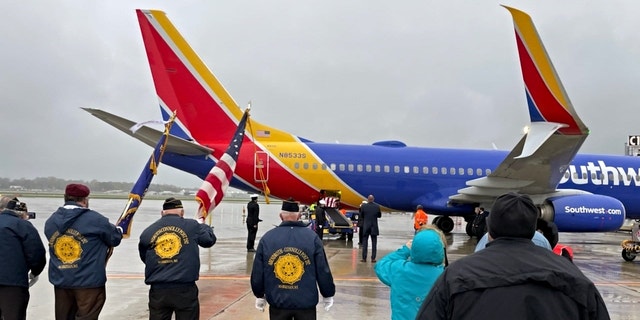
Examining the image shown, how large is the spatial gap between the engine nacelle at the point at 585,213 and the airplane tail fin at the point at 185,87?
10.1 metres

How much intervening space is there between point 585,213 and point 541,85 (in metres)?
4.43

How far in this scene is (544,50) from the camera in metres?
12.0

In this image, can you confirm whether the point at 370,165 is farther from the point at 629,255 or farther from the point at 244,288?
the point at 244,288

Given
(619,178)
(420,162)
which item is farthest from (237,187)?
(619,178)

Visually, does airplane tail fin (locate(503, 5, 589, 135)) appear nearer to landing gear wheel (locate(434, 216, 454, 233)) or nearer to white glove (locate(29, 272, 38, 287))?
landing gear wheel (locate(434, 216, 454, 233))

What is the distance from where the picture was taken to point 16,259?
494 centimetres

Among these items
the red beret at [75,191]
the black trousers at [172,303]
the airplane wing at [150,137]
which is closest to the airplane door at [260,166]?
the airplane wing at [150,137]

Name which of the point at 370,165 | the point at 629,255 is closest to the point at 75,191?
the point at 629,255

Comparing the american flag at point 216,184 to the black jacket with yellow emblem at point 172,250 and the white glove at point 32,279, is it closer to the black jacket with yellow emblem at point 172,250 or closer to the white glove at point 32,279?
the black jacket with yellow emblem at point 172,250

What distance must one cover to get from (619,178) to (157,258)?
18792 mm

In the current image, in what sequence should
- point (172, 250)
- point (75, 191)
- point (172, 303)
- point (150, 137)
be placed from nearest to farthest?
point (172, 303) → point (172, 250) → point (75, 191) → point (150, 137)

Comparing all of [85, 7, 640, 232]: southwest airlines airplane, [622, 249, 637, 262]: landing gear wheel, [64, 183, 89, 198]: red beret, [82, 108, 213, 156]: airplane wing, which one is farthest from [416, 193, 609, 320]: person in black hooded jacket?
[622, 249, 637, 262]: landing gear wheel

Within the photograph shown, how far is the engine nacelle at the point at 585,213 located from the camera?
14.5 metres

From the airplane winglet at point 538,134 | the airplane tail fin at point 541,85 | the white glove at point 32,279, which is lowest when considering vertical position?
the white glove at point 32,279
